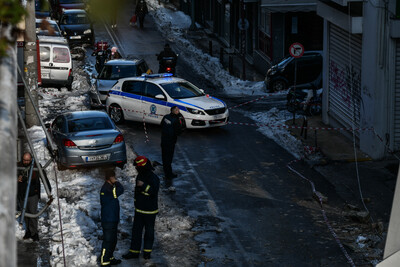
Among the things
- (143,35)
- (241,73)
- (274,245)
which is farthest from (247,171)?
(143,35)

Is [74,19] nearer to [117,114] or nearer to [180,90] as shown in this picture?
[117,114]

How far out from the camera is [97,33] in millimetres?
48250

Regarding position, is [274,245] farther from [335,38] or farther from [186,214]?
[335,38]

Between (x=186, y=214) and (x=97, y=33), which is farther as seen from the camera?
(x=97, y=33)

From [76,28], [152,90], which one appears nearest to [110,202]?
[152,90]

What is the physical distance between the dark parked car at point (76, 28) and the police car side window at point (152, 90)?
18.7 metres

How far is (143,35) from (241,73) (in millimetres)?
13773

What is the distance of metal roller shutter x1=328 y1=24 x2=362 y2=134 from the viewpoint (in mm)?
20953

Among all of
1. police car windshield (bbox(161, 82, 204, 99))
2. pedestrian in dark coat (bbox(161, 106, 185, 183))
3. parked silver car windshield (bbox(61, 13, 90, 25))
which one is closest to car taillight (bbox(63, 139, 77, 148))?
pedestrian in dark coat (bbox(161, 106, 185, 183))

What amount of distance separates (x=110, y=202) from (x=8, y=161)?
7.78 metres

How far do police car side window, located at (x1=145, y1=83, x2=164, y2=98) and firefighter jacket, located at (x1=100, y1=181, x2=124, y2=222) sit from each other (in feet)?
37.6

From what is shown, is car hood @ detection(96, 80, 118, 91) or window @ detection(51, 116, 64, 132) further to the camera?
car hood @ detection(96, 80, 118, 91)

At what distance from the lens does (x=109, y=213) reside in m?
12.0

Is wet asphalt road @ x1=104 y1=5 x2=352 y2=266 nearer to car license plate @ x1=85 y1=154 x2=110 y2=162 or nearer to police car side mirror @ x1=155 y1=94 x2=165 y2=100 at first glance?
police car side mirror @ x1=155 y1=94 x2=165 y2=100
